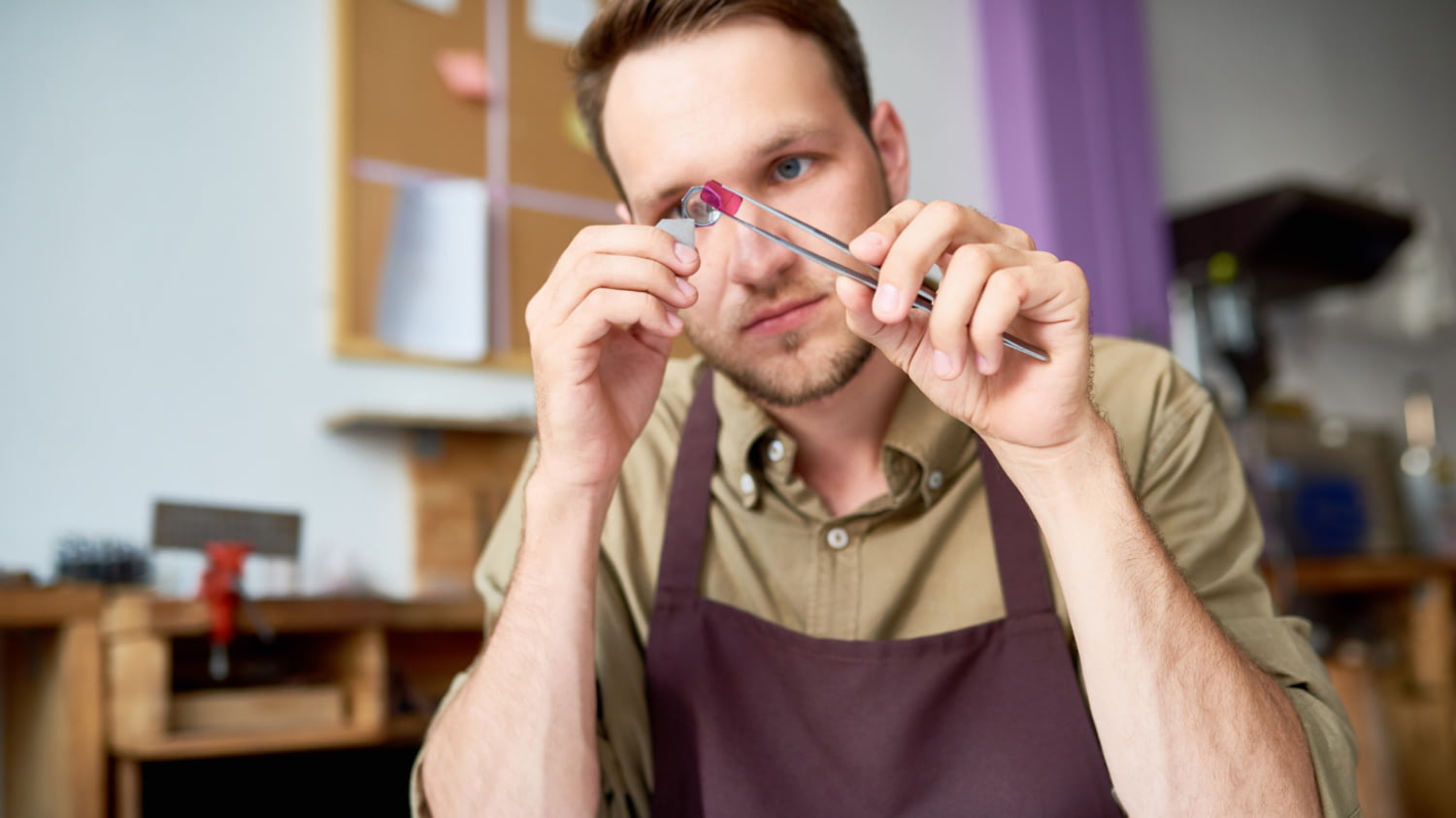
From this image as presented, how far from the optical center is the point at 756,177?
113 centimetres

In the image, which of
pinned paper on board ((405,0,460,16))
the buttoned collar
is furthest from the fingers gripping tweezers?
pinned paper on board ((405,0,460,16))

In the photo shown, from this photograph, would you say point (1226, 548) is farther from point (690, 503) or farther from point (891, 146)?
point (891, 146)

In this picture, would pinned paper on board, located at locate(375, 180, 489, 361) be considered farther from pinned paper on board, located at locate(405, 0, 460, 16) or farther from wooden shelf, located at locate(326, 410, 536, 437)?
pinned paper on board, located at locate(405, 0, 460, 16)

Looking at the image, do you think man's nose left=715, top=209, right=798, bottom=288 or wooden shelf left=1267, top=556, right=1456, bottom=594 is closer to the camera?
man's nose left=715, top=209, right=798, bottom=288

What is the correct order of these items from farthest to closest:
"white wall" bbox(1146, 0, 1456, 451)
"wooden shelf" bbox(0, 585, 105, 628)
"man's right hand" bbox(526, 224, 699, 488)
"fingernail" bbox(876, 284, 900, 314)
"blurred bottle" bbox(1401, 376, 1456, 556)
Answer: "white wall" bbox(1146, 0, 1456, 451)
"blurred bottle" bbox(1401, 376, 1456, 556)
"wooden shelf" bbox(0, 585, 105, 628)
"man's right hand" bbox(526, 224, 699, 488)
"fingernail" bbox(876, 284, 900, 314)

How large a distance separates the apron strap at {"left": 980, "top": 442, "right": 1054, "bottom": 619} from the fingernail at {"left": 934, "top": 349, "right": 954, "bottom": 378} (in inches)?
12.0

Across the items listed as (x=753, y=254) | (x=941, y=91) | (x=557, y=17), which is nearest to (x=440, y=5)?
(x=557, y=17)

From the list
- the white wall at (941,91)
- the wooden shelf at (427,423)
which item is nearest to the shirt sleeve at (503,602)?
the wooden shelf at (427,423)

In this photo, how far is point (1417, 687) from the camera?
3.19m

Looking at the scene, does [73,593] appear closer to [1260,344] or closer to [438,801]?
[438,801]

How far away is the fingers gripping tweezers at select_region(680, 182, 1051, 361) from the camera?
31.2 inches

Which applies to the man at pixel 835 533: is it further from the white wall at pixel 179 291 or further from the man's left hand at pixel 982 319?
the white wall at pixel 179 291

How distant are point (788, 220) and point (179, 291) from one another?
5.53ft

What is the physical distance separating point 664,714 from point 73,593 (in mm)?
Result: 1066
